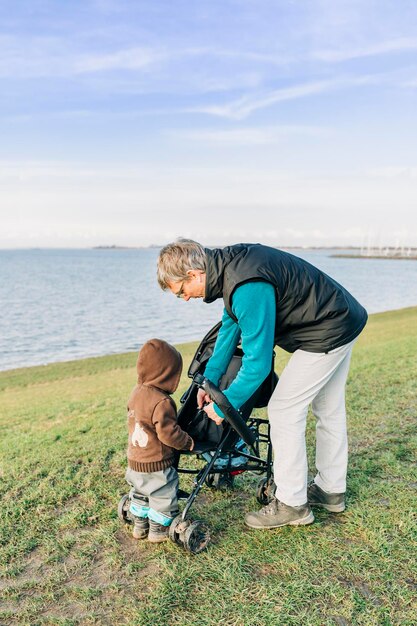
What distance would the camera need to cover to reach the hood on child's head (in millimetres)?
3439

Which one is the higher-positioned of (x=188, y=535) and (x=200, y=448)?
(x=200, y=448)

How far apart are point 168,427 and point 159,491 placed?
47 centimetres

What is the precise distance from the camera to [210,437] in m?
3.71

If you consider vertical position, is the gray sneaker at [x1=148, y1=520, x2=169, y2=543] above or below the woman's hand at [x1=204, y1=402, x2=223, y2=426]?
below

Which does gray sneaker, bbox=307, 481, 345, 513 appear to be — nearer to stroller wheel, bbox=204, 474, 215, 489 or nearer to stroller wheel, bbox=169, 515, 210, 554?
stroller wheel, bbox=204, 474, 215, 489

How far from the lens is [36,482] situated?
4.66m

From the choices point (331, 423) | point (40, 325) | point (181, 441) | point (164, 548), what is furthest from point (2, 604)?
point (40, 325)

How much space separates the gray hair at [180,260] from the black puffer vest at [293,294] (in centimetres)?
6

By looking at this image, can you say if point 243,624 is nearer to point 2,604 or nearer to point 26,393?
point 2,604

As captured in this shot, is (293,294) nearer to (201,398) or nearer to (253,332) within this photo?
(253,332)

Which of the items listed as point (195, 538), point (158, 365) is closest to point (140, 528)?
point (195, 538)

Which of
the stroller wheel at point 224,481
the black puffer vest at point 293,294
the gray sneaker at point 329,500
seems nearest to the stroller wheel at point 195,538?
the stroller wheel at point 224,481

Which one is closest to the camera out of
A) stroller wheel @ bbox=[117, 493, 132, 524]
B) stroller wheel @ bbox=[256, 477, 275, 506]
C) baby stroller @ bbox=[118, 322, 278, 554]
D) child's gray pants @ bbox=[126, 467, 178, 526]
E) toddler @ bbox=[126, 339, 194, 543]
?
baby stroller @ bbox=[118, 322, 278, 554]

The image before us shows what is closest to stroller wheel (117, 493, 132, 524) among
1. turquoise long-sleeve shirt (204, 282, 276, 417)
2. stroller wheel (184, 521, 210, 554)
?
stroller wheel (184, 521, 210, 554)
